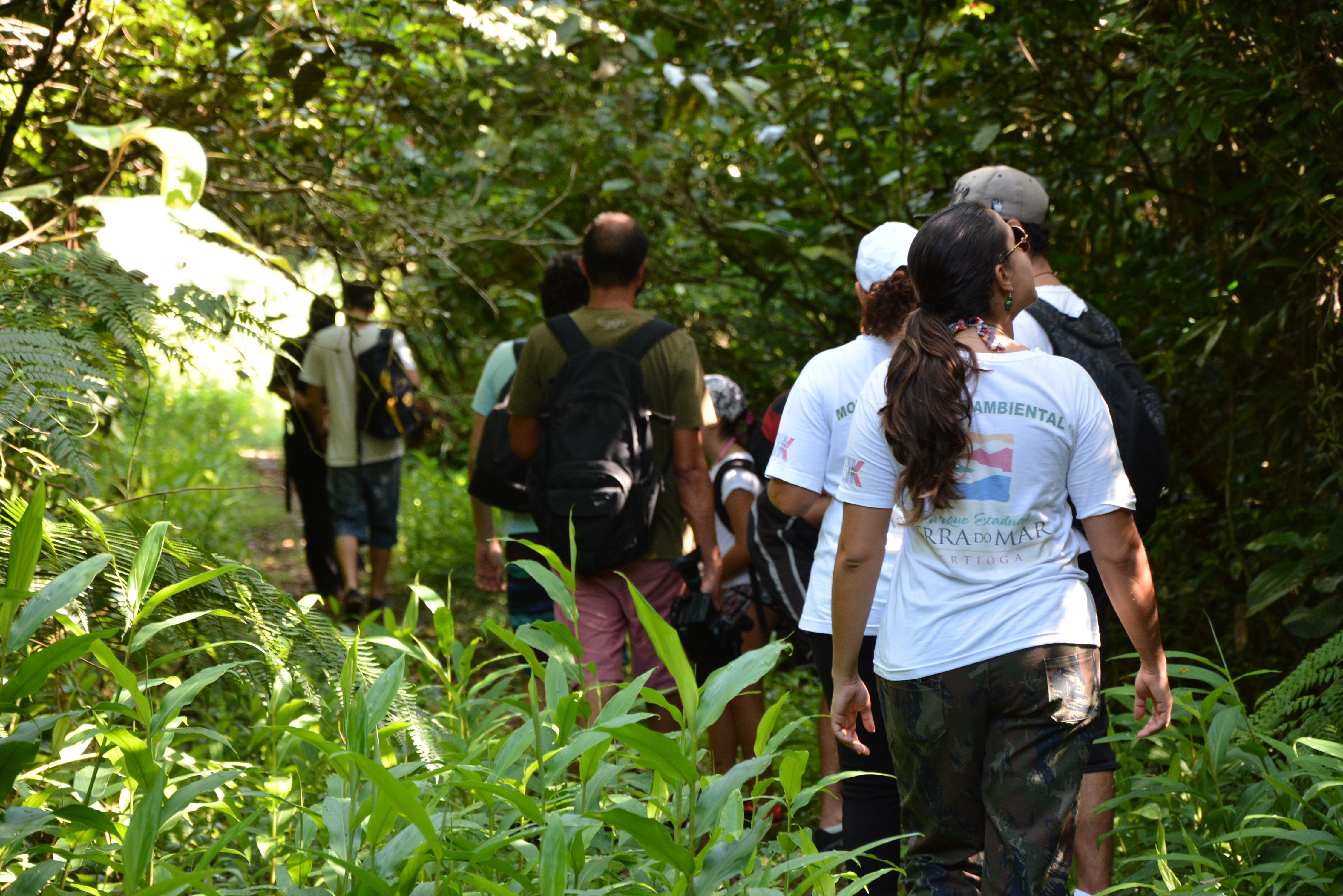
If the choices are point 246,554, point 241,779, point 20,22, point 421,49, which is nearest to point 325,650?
point 241,779

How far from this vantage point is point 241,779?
2.77 metres

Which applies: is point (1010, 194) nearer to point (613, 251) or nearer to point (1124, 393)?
point (1124, 393)

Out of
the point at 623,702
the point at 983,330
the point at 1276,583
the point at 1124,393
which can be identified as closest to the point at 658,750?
the point at 623,702

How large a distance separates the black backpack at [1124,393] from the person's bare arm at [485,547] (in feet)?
→ 7.40

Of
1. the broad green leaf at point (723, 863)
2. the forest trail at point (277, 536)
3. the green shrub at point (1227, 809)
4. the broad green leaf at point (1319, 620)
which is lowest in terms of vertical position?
the forest trail at point (277, 536)

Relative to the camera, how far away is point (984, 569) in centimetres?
218

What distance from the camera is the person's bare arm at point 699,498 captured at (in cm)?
370

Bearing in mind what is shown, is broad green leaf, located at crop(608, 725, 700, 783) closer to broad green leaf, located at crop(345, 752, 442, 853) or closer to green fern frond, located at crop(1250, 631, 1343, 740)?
broad green leaf, located at crop(345, 752, 442, 853)

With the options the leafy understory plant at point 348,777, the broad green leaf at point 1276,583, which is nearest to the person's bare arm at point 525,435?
the leafy understory plant at point 348,777

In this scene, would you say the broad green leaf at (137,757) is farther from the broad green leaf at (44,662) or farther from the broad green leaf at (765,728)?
the broad green leaf at (765,728)

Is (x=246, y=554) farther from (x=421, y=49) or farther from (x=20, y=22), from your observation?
(x=20, y=22)

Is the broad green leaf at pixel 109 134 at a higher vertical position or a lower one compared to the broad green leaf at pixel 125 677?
higher

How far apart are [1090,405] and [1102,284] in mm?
2466

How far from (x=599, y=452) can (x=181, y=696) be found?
1.79m
